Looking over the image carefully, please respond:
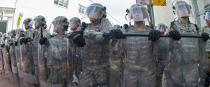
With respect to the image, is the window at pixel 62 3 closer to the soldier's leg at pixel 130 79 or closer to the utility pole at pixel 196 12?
the utility pole at pixel 196 12

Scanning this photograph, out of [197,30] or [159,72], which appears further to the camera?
[197,30]

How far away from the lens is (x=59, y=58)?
7.64 meters

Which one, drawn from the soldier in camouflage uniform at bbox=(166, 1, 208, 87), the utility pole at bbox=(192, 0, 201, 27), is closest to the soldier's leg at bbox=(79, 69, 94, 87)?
the soldier in camouflage uniform at bbox=(166, 1, 208, 87)

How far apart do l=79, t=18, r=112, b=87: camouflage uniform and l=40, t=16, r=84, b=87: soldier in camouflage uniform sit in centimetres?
84

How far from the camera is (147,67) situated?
19.9 ft

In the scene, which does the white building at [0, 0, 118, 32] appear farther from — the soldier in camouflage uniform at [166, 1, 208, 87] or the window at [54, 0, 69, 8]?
the soldier in camouflage uniform at [166, 1, 208, 87]

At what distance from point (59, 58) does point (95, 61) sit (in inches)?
50.3

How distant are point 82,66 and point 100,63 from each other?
0.32 metres

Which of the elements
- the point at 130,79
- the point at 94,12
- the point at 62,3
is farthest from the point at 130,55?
the point at 62,3

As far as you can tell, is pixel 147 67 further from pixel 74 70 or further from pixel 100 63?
Answer: pixel 74 70

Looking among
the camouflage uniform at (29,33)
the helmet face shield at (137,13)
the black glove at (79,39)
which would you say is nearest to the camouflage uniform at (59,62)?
the black glove at (79,39)

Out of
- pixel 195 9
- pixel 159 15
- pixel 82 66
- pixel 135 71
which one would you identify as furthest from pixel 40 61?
pixel 159 15

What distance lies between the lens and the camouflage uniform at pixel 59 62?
754cm

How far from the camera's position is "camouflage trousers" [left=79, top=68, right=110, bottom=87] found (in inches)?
256
